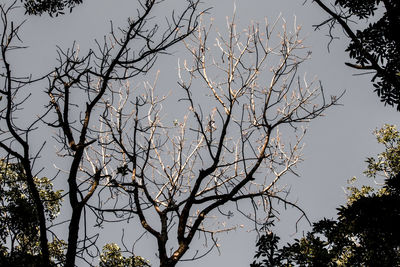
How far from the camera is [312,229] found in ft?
18.2

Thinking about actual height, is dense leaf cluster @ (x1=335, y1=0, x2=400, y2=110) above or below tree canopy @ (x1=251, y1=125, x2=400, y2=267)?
above

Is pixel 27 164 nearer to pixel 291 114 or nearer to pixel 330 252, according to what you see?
pixel 291 114

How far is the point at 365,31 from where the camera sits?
5.68 meters

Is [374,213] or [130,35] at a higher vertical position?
[130,35]

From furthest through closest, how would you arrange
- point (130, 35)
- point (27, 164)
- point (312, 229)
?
point (312, 229), point (130, 35), point (27, 164)

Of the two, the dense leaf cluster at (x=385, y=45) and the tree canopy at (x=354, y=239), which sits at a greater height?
the dense leaf cluster at (x=385, y=45)

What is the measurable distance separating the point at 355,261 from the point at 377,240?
484 millimetres

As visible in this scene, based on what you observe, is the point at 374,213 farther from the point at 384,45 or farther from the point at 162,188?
the point at 162,188

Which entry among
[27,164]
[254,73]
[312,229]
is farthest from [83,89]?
[312,229]

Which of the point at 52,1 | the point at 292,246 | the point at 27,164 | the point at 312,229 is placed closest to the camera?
the point at 27,164

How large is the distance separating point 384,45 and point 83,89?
5040 millimetres

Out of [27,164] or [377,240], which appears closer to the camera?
[27,164]

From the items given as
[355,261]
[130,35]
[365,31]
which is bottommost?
[355,261]

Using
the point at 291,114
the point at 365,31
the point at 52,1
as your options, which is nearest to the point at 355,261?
the point at 291,114
